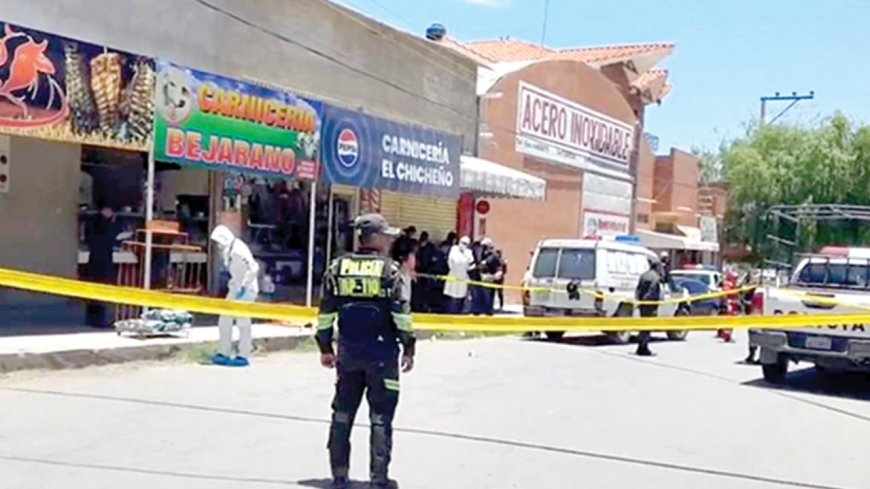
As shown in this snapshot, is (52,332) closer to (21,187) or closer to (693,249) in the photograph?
(21,187)

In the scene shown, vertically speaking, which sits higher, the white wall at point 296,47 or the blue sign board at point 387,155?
the white wall at point 296,47

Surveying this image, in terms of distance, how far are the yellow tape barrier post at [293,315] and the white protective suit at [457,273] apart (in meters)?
6.40

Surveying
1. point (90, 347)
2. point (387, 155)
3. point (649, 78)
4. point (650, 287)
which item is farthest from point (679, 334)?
point (649, 78)

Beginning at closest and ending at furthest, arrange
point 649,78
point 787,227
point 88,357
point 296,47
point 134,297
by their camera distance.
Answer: point 134,297 < point 88,357 < point 296,47 < point 649,78 < point 787,227

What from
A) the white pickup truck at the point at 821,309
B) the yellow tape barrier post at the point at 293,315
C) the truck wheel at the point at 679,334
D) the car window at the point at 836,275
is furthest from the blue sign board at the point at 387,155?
the car window at the point at 836,275

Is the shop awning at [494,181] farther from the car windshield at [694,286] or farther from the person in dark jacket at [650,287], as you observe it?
the person in dark jacket at [650,287]

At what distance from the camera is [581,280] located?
1850cm

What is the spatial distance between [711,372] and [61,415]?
370 inches

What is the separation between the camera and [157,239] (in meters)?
14.7

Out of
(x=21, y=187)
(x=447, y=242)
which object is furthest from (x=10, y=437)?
(x=447, y=242)

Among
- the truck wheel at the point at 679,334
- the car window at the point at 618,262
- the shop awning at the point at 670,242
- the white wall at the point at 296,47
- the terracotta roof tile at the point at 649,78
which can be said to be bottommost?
the truck wheel at the point at 679,334

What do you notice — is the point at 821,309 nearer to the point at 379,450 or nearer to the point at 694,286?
the point at 379,450

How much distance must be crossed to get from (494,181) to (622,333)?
4908 millimetres

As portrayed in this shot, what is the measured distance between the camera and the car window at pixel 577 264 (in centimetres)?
1861
